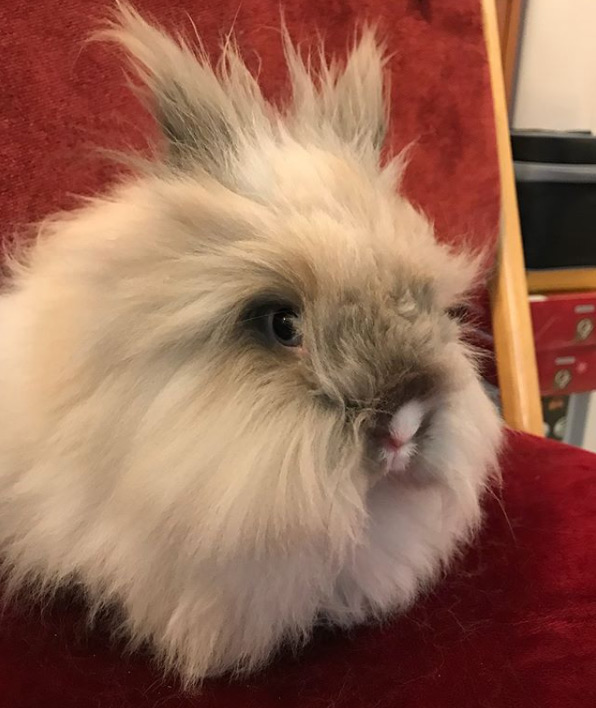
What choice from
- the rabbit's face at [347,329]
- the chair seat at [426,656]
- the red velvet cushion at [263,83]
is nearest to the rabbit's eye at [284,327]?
the rabbit's face at [347,329]

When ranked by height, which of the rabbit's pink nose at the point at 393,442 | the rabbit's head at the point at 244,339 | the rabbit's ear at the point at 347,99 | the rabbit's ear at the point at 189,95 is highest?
the rabbit's ear at the point at 189,95

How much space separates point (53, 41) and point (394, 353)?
70 cm

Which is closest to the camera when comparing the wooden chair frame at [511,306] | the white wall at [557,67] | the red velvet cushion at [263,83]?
the red velvet cushion at [263,83]

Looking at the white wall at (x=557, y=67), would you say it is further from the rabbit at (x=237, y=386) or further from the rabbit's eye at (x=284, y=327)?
the rabbit's eye at (x=284, y=327)

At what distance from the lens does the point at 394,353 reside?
0.54m

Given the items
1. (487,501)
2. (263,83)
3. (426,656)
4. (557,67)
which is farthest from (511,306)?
(557,67)

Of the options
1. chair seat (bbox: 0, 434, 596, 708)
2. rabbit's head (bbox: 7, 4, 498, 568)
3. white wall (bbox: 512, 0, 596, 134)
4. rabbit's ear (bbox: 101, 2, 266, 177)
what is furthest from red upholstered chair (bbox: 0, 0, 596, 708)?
white wall (bbox: 512, 0, 596, 134)

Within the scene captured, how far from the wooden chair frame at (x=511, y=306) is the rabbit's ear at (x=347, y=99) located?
1.79ft

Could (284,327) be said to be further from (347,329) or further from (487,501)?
(487,501)

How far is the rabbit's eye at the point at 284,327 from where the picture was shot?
1.86 feet

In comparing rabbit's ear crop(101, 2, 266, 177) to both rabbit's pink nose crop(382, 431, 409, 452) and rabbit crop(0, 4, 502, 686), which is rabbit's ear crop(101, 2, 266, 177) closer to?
rabbit crop(0, 4, 502, 686)

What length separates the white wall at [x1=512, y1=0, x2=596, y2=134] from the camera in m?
1.67

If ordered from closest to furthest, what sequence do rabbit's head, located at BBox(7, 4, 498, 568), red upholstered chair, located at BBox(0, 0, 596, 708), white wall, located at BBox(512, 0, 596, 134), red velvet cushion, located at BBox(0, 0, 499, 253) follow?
rabbit's head, located at BBox(7, 4, 498, 568)
red upholstered chair, located at BBox(0, 0, 596, 708)
red velvet cushion, located at BBox(0, 0, 499, 253)
white wall, located at BBox(512, 0, 596, 134)

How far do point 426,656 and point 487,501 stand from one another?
0.99ft
